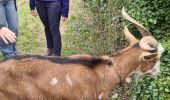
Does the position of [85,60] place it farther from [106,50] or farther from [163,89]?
[106,50]

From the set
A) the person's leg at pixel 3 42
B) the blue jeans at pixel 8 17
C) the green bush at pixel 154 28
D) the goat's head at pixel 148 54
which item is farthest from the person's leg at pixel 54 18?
the goat's head at pixel 148 54

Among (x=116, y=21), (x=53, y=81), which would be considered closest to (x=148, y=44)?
(x=53, y=81)

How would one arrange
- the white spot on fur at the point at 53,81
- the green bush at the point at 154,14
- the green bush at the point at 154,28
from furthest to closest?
the green bush at the point at 154,14, the green bush at the point at 154,28, the white spot on fur at the point at 53,81

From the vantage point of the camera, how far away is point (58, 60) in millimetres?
5254

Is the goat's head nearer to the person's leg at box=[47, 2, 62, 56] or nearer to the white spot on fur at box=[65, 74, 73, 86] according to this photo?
the white spot on fur at box=[65, 74, 73, 86]

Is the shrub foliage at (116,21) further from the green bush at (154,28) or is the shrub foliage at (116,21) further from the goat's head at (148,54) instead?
the goat's head at (148,54)

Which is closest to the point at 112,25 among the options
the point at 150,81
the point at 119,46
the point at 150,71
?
the point at 119,46

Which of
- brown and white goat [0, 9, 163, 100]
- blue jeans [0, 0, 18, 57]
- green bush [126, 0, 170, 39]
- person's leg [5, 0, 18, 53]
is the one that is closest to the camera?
brown and white goat [0, 9, 163, 100]

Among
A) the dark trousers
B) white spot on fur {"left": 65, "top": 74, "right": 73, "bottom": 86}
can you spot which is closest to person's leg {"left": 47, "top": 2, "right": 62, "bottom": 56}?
the dark trousers

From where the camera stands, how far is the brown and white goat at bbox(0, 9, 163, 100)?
509cm

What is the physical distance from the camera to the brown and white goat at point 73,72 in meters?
5.09

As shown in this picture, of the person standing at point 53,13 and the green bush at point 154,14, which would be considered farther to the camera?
the green bush at point 154,14

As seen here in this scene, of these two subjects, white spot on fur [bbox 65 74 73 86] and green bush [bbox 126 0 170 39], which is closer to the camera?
→ white spot on fur [bbox 65 74 73 86]

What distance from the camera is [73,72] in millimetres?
5227
